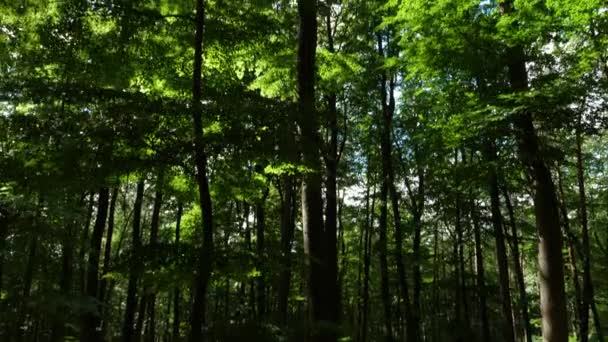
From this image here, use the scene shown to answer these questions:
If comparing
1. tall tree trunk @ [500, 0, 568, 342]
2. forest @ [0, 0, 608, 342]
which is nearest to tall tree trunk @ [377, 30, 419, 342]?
forest @ [0, 0, 608, 342]

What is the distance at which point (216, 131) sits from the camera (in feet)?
19.5

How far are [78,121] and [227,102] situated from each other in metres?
1.77

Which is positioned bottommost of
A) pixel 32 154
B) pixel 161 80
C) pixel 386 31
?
pixel 32 154

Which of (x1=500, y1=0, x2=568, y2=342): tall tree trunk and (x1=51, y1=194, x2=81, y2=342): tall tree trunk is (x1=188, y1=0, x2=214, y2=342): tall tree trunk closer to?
(x1=51, y1=194, x2=81, y2=342): tall tree trunk

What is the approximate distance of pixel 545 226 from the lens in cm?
963

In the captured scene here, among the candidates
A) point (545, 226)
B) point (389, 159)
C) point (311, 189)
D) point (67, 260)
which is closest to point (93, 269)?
point (67, 260)

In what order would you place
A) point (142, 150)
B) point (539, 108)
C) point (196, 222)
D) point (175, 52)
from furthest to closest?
1. point (196, 222)
2. point (539, 108)
3. point (175, 52)
4. point (142, 150)

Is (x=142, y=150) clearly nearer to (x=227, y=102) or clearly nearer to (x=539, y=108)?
(x=227, y=102)

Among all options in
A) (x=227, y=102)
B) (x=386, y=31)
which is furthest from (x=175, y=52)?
(x=386, y=31)

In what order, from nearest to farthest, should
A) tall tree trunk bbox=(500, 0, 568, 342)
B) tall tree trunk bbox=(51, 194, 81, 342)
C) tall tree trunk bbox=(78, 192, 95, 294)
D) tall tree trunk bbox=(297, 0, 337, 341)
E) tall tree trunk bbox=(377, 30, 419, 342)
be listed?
tall tree trunk bbox=(297, 0, 337, 341) < tall tree trunk bbox=(500, 0, 568, 342) < tall tree trunk bbox=(51, 194, 81, 342) < tall tree trunk bbox=(78, 192, 95, 294) < tall tree trunk bbox=(377, 30, 419, 342)

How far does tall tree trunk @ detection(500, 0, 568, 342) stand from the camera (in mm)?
9281

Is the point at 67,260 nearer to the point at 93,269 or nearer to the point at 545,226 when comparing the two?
the point at 93,269

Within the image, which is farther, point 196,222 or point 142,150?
point 196,222

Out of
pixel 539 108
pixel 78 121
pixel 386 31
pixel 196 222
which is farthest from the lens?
pixel 386 31
